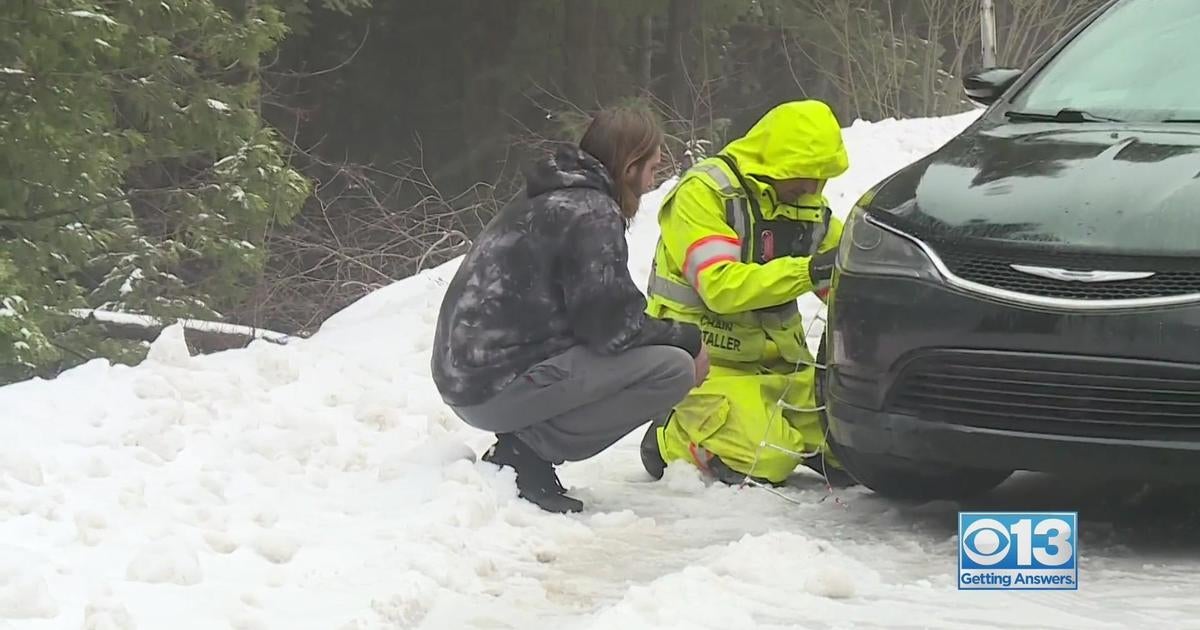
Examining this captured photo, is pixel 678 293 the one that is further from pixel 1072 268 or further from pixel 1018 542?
pixel 1072 268

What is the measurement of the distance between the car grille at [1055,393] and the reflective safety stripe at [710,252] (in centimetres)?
113

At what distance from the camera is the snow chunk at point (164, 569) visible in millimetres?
3131

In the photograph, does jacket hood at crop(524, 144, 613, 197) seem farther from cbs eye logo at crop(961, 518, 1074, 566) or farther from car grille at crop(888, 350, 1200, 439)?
cbs eye logo at crop(961, 518, 1074, 566)

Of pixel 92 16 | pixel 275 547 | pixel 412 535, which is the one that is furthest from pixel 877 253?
pixel 92 16

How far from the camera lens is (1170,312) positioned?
126 inches

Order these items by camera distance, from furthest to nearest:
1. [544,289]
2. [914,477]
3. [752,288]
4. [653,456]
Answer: [653,456], [752,288], [544,289], [914,477]

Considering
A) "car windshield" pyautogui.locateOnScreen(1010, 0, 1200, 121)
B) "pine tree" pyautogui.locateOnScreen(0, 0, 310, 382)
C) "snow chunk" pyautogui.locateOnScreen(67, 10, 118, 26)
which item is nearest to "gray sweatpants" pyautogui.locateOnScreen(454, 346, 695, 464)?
"car windshield" pyautogui.locateOnScreen(1010, 0, 1200, 121)

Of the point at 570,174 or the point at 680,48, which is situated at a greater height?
the point at 570,174

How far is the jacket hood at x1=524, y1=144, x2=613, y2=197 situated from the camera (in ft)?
14.0

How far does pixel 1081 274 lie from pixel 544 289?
1.60 m

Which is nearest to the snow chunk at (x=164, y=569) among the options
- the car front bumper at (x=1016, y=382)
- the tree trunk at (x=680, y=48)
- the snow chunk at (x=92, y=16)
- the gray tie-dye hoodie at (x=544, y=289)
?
the gray tie-dye hoodie at (x=544, y=289)

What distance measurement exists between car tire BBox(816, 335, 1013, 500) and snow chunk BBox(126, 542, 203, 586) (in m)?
1.77

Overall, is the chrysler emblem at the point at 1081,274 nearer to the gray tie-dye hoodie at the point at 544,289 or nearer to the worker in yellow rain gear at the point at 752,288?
the worker in yellow rain gear at the point at 752,288

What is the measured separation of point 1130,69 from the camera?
4.28 meters
